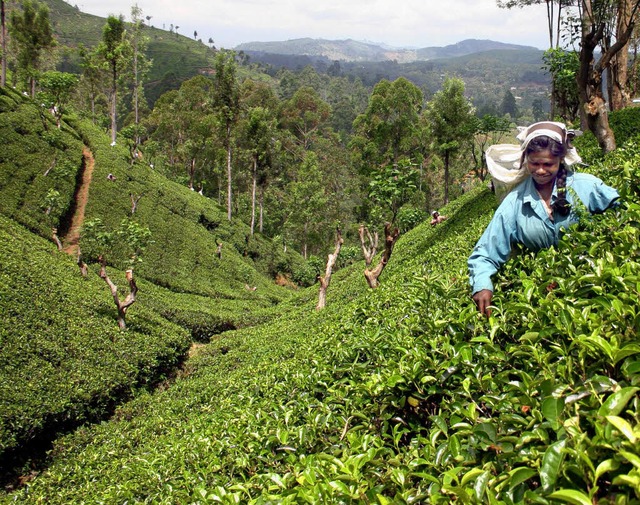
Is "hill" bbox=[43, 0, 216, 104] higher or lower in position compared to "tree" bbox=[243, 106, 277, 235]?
higher

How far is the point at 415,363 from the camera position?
2168mm

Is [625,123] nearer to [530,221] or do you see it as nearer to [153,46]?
[530,221]

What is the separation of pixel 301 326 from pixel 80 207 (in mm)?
17542

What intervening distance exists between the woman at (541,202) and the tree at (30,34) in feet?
134

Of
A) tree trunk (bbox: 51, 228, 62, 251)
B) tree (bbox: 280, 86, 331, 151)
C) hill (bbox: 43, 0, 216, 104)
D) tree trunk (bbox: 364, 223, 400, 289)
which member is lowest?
tree trunk (bbox: 51, 228, 62, 251)

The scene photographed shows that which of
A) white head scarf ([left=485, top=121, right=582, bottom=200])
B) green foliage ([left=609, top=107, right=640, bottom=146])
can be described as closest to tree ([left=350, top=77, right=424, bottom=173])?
green foliage ([left=609, top=107, right=640, bottom=146])

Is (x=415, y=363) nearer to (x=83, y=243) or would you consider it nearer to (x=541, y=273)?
(x=541, y=273)

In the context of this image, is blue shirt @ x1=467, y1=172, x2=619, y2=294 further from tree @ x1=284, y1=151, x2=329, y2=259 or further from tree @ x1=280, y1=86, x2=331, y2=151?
tree @ x1=280, y1=86, x2=331, y2=151

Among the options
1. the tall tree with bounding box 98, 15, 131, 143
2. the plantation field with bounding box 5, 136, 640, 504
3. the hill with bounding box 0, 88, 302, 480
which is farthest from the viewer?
the tall tree with bounding box 98, 15, 131, 143

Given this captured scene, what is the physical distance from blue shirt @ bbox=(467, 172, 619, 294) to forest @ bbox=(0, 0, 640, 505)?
Result: 0.48 ft

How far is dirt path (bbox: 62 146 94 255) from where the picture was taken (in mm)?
21981

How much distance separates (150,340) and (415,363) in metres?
15.6

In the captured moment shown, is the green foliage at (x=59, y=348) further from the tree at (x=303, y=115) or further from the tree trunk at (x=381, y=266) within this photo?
the tree at (x=303, y=115)

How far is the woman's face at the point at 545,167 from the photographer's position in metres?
2.72
